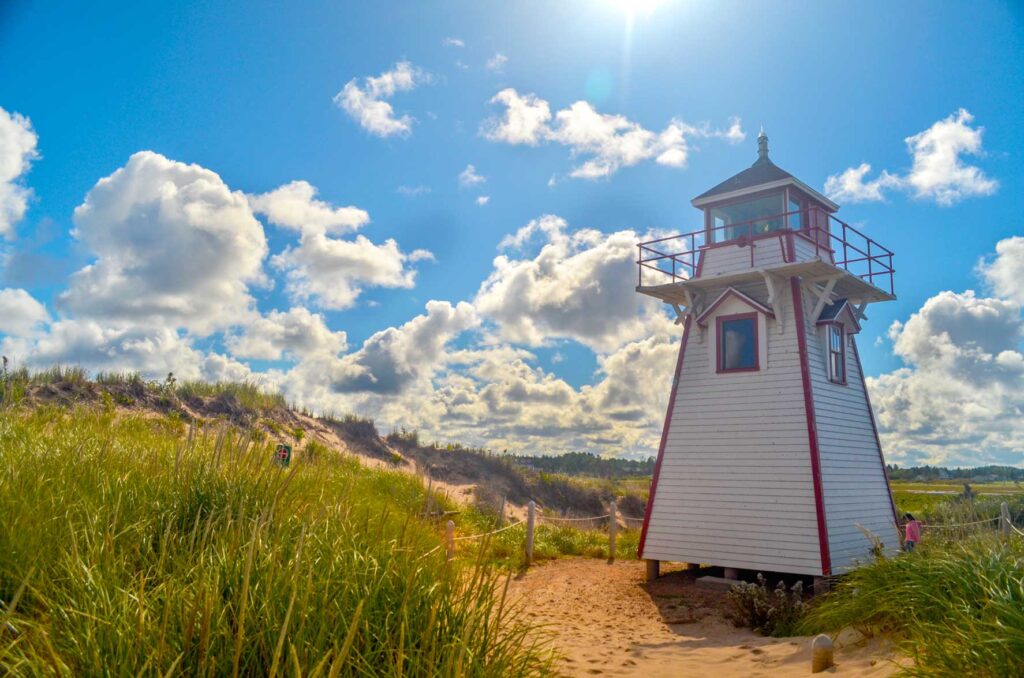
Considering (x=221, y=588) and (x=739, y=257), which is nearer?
(x=221, y=588)

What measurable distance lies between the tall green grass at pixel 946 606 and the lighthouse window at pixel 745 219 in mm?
8963

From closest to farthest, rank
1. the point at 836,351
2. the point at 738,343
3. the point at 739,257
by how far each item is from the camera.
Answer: the point at 738,343, the point at 836,351, the point at 739,257

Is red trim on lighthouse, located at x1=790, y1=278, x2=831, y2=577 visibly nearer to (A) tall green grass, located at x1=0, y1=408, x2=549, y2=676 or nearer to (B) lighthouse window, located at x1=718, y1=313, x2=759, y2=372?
(B) lighthouse window, located at x1=718, y1=313, x2=759, y2=372

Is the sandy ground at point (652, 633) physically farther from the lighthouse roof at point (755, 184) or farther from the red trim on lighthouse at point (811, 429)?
the lighthouse roof at point (755, 184)

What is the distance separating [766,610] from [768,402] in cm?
518

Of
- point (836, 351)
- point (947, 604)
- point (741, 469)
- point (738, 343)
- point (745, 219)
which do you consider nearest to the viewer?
point (947, 604)

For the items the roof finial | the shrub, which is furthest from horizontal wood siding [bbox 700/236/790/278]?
the shrub

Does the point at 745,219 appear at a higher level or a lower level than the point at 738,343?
higher

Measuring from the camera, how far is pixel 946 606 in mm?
7422

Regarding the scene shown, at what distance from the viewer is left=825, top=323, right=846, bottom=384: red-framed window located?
16719 millimetres

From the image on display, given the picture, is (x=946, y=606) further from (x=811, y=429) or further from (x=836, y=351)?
(x=836, y=351)

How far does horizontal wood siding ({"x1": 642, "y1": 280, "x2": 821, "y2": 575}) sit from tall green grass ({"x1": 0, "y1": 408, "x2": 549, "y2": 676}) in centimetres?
1077

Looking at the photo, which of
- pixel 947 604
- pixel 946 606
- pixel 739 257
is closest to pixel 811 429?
pixel 739 257

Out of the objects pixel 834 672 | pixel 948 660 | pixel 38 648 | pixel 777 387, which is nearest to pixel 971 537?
pixel 834 672
